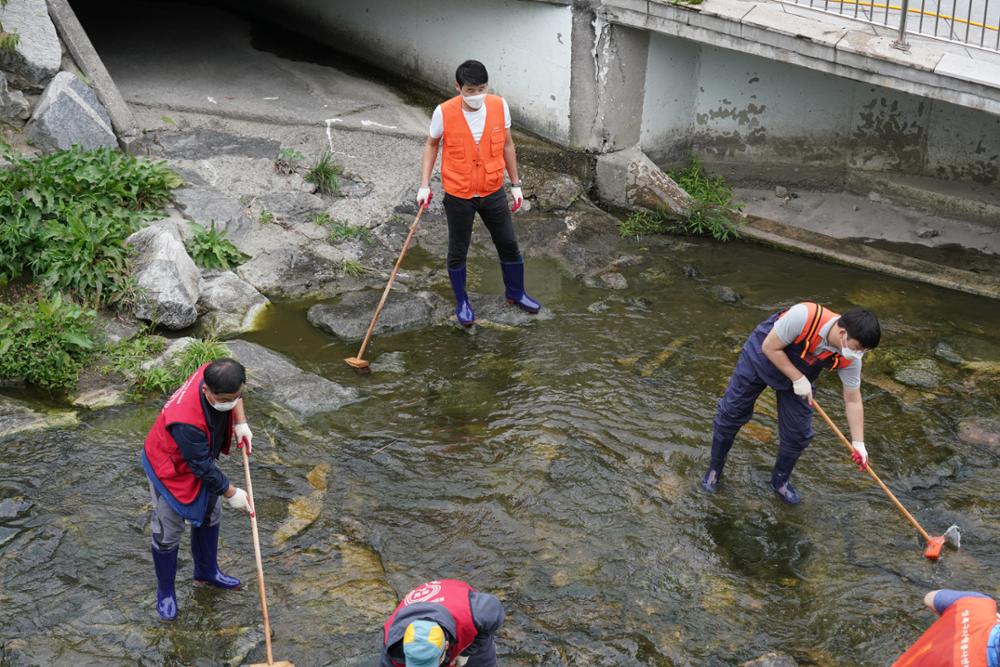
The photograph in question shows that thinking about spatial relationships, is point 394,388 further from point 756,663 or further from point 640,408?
point 756,663

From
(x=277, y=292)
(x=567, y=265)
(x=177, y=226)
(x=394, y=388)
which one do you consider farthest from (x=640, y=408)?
(x=177, y=226)

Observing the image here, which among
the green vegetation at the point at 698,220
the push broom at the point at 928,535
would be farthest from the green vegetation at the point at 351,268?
the push broom at the point at 928,535

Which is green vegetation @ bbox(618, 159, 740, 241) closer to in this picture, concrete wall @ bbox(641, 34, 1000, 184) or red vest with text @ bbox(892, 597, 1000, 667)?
concrete wall @ bbox(641, 34, 1000, 184)

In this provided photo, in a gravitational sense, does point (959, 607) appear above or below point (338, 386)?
above

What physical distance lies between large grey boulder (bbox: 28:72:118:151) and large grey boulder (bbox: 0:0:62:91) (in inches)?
6.9

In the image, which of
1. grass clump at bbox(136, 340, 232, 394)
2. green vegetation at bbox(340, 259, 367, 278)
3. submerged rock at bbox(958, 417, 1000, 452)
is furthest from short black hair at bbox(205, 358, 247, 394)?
submerged rock at bbox(958, 417, 1000, 452)

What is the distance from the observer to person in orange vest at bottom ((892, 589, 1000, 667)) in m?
3.56

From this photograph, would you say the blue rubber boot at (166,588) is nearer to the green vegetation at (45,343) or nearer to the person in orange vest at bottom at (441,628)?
the person in orange vest at bottom at (441,628)

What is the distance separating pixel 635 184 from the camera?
411 inches

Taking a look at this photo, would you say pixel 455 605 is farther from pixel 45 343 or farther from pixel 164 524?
pixel 45 343

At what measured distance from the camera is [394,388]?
7.61 metres

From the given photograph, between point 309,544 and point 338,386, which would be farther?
point 338,386

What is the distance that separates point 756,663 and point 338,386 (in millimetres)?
3782

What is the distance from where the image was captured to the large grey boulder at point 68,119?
9.20 m
